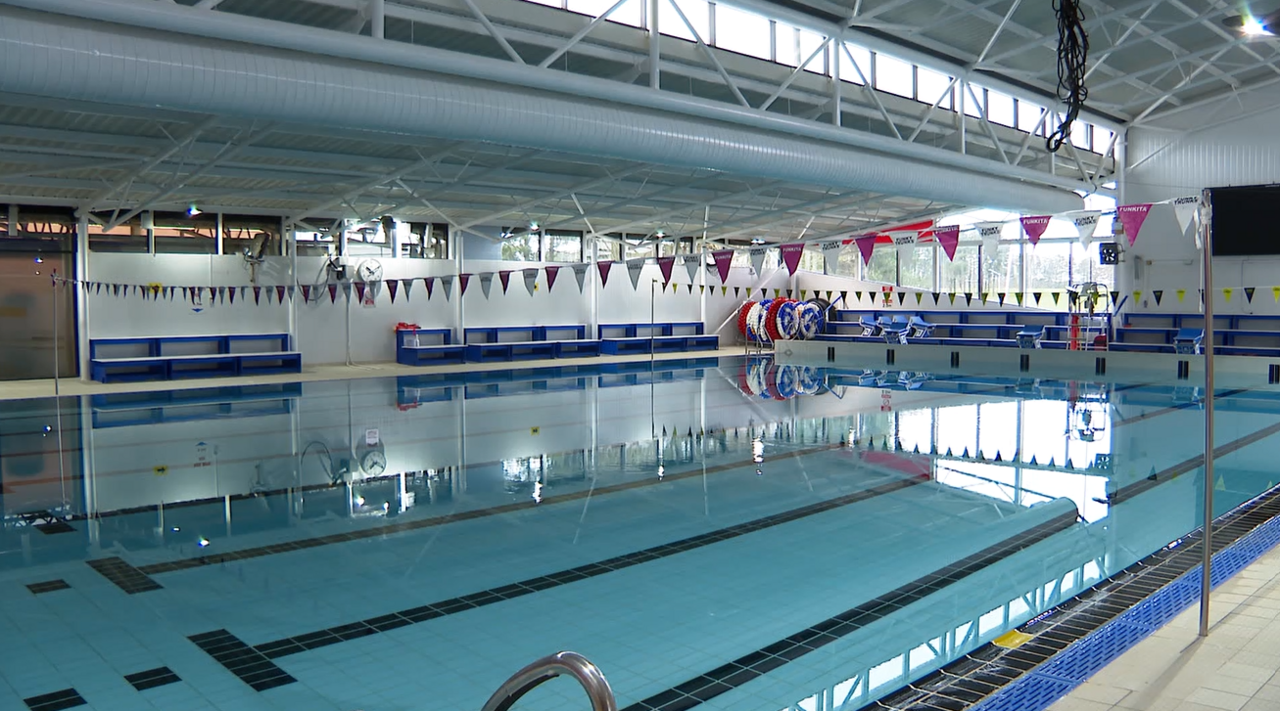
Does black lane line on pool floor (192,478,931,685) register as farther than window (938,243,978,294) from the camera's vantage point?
No

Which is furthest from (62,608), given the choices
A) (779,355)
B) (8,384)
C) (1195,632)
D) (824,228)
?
(824,228)

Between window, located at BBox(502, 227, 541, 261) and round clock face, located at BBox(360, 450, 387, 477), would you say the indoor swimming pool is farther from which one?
window, located at BBox(502, 227, 541, 261)

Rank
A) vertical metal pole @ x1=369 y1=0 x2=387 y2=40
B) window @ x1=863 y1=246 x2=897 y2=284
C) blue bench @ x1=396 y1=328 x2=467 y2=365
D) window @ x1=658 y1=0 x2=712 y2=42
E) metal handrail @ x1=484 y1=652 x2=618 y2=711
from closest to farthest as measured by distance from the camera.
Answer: metal handrail @ x1=484 y1=652 x2=618 y2=711
vertical metal pole @ x1=369 y1=0 x2=387 y2=40
window @ x1=658 y1=0 x2=712 y2=42
blue bench @ x1=396 y1=328 x2=467 y2=365
window @ x1=863 y1=246 x2=897 y2=284

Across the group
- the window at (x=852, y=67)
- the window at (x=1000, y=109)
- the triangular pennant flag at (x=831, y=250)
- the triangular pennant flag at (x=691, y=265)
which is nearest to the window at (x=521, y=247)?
the triangular pennant flag at (x=691, y=265)

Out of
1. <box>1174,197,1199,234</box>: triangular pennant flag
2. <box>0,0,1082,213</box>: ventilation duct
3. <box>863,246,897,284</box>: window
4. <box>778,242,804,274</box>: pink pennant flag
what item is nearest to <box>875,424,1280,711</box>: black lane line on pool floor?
<box>0,0,1082,213</box>: ventilation duct

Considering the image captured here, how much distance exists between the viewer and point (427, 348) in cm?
1848

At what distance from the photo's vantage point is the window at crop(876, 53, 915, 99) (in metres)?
12.5

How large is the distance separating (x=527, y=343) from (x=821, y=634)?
16.7 meters

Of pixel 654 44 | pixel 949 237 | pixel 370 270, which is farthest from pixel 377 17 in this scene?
pixel 370 270

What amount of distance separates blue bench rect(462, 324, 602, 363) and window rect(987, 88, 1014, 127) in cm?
1002

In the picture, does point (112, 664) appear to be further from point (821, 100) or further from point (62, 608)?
point (821, 100)

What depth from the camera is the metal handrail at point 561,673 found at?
1806 millimetres

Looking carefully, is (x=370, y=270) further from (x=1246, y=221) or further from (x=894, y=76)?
(x=1246, y=221)

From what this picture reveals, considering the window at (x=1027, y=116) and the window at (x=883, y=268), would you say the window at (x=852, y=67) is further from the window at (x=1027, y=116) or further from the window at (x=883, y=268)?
the window at (x=883, y=268)
